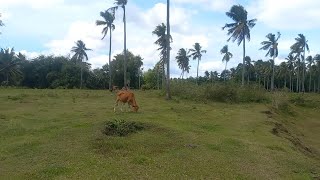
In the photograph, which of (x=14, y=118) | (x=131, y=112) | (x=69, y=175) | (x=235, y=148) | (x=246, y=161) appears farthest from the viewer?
(x=131, y=112)

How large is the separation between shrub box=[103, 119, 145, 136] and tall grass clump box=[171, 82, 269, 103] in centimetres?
2047

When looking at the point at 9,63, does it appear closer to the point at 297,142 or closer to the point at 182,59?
the point at 182,59

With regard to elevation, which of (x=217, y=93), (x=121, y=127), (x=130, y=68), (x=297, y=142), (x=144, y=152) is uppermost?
(x=130, y=68)

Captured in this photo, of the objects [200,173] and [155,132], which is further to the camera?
[155,132]

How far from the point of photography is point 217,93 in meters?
38.8

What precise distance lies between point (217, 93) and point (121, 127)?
23.0m

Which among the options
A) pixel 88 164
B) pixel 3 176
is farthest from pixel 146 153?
pixel 3 176

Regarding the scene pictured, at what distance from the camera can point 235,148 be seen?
15773mm

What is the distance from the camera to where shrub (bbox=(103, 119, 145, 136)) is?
16519mm

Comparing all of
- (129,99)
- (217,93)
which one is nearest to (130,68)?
(217,93)

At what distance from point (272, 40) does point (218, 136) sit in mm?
58065

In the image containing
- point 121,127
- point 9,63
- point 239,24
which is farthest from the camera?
point 9,63

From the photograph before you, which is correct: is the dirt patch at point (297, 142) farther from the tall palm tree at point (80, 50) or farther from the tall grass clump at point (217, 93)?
the tall palm tree at point (80, 50)

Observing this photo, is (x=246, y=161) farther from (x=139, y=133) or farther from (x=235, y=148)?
(x=139, y=133)
